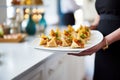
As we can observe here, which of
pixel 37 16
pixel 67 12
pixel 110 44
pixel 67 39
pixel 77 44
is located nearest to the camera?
pixel 77 44

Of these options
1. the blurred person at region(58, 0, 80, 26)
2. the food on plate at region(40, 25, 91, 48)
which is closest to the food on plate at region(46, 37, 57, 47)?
the food on plate at region(40, 25, 91, 48)

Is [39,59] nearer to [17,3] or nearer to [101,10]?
[101,10]

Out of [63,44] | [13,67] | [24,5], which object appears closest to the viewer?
[13,67]

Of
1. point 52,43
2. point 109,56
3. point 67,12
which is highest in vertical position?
point 67,12

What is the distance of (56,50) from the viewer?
1.38 meters

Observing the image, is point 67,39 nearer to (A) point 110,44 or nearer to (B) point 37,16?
(A) point 110,44

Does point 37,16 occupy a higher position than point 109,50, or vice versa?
point 37,16

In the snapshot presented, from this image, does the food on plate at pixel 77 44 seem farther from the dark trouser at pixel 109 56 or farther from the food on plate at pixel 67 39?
the dark trouser at pixel 109 56

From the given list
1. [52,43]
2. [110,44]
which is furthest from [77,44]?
[110,44]

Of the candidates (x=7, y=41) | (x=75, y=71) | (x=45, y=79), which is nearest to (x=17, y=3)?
(x=7, y=41)

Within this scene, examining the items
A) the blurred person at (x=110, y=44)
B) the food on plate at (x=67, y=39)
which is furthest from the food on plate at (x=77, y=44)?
the blurred person at (x=110, y=44)

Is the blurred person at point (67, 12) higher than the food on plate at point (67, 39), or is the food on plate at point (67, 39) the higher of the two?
the blurred person at point (67, 12)

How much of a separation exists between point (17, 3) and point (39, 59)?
1.31 m

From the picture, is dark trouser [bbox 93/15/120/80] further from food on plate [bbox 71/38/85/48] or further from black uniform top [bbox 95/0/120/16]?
food on plate [bbox 71/38/85/48]
